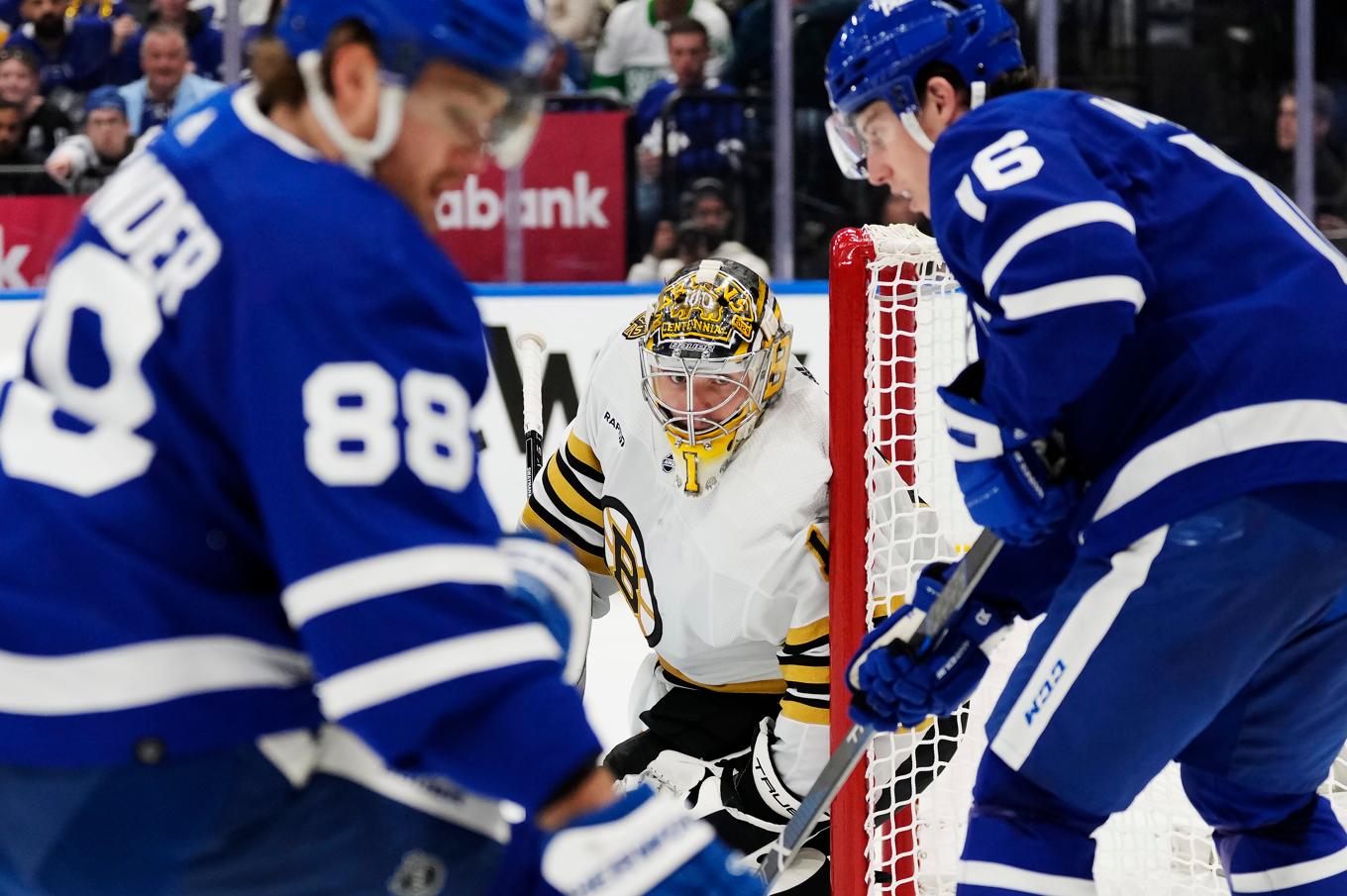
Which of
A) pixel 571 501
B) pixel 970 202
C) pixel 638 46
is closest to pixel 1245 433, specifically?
pixel 970 202

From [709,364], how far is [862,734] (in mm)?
587

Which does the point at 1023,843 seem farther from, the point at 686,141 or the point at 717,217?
the point at 686,141

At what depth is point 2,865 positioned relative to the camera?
1110mm

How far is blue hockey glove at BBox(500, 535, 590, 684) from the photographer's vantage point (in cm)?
120

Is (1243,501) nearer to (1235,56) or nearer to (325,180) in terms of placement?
(325,180)

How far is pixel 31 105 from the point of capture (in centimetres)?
528

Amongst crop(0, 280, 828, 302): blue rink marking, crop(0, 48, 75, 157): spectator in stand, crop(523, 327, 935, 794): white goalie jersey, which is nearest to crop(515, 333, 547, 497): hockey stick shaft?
crop(523, 327, 935, 794): white goalie jersey

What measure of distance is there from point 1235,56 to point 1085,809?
151 inches

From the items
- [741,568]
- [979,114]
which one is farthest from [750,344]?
[979,114]

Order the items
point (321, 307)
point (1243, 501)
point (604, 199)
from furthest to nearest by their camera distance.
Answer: point (604, 199) < point (1243, 501) < point (321, 307)

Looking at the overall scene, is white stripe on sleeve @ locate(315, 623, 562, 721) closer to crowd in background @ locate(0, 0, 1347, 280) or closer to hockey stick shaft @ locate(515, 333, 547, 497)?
hockey stick shaft @ locate(515, 333, 547, 497)

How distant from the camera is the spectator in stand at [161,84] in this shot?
5.16 metres

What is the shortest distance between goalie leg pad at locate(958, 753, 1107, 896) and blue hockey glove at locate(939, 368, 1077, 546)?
9.8 inches

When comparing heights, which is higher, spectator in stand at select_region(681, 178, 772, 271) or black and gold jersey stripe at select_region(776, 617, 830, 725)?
spectator in stand at select_region(681, 178, 772, 271)
